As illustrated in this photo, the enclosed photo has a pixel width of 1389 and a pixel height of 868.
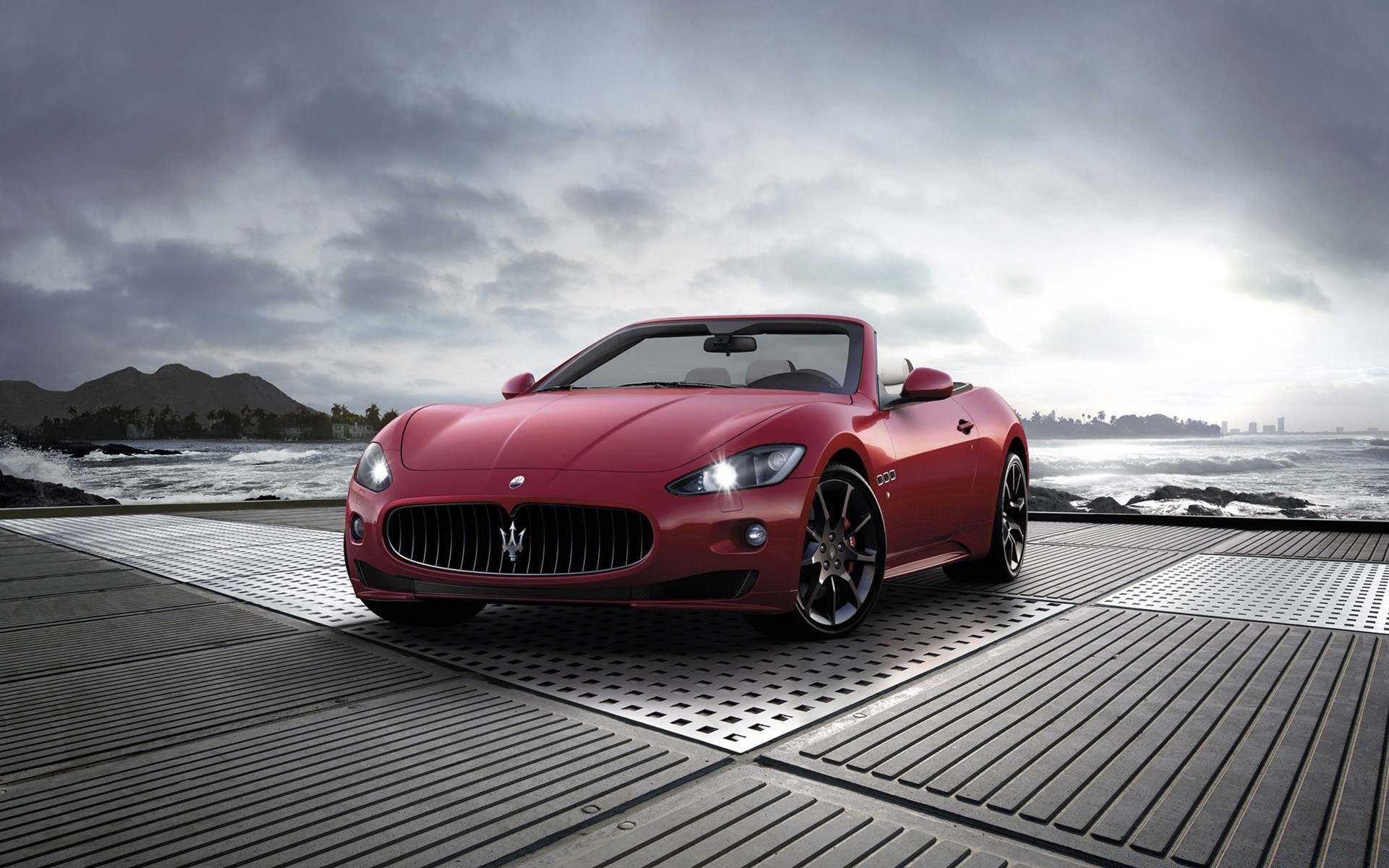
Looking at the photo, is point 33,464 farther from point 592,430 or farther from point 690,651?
point 690,651

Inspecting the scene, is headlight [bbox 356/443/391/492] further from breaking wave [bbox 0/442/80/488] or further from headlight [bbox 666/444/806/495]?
breaking wave [bbox 0/442/80/488]

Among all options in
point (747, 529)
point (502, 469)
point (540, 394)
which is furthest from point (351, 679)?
point (540, 394)

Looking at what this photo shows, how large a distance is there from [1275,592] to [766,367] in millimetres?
2894

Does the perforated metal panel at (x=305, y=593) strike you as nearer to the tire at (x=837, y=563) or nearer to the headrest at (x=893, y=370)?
the tire at (x=837, y=563)

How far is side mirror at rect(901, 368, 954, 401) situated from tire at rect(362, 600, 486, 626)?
2019 mm

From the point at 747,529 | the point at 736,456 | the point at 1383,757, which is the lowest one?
the point at 1383,757

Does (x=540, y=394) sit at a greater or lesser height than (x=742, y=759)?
greater

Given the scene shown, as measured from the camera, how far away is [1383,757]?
2387 mm

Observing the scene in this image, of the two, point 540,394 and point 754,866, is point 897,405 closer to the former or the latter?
point 540,394

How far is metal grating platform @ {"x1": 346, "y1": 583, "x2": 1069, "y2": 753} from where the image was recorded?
2.77m

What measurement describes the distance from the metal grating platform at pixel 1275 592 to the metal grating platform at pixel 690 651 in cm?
70

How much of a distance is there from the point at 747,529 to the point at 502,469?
892 millimetres

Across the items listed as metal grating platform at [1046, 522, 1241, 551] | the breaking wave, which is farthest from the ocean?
metal grating platform at [1046, 522, 1241, 551]

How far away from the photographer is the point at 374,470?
3842mm
